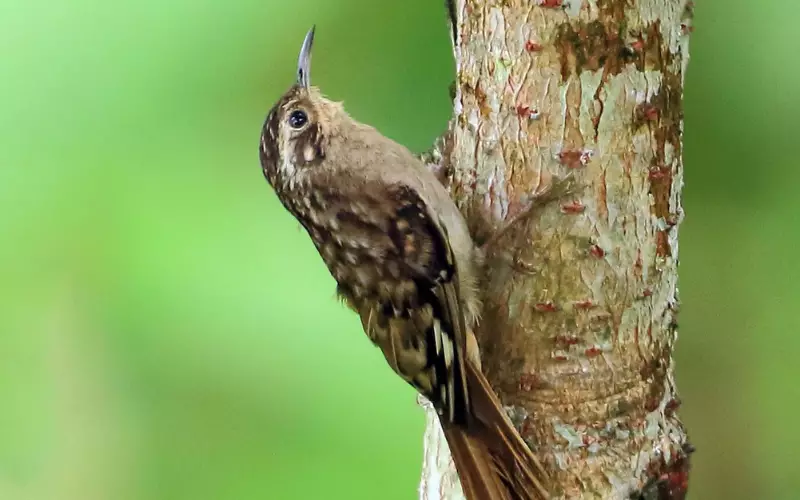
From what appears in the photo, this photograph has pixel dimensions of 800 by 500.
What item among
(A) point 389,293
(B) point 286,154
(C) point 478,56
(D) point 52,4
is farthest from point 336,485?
(D) point 52,4

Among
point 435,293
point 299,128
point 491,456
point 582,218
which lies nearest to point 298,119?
point 299,128

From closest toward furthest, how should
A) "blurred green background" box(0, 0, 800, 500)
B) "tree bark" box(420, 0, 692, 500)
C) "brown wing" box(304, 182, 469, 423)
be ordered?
"tree bark" box(420, 0, 692, 500) → "brown wing" box(304, 182, 469, 423) → "blurred green background" box(0, 0, 800, 500)

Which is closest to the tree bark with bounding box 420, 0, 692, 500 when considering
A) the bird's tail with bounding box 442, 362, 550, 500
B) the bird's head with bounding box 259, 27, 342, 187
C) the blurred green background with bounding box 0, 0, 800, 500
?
the bird's tail with bounding box 442, 362, 550, 500

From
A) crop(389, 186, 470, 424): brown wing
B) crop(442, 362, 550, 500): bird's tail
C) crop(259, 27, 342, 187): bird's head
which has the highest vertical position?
crop(259, 27, 342, 187): bird's head

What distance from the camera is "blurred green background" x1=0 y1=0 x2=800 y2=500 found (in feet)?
4.82

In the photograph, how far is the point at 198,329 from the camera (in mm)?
1603

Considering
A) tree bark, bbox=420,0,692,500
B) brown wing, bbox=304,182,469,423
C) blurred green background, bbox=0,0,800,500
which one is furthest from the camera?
blurred green background, bbox=0,0,800,500

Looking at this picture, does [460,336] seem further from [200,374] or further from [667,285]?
[200,374]

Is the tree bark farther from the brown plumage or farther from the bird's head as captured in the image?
the bird's head

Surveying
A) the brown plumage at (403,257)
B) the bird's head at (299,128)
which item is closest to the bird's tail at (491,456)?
the brown plumage at (403,257)

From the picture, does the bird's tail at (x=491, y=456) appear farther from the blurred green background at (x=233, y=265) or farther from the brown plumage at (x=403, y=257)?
the blurred green background at (x=233, y=265)

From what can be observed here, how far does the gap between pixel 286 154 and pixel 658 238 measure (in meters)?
0.61

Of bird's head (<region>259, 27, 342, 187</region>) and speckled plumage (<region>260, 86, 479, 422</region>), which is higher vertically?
bird's head (<region>259, 27, 342, 187</region>)

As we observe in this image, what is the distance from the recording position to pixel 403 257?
119cm
